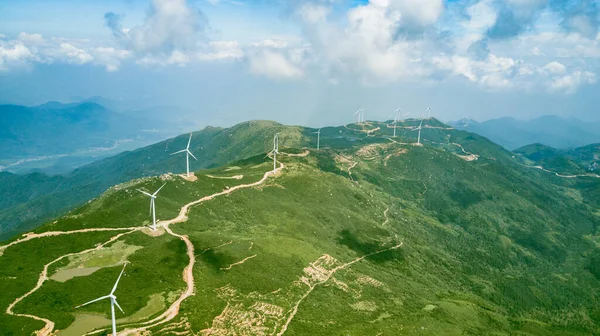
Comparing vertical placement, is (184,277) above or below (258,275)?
above

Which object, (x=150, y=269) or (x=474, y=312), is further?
(x=474, y=312)

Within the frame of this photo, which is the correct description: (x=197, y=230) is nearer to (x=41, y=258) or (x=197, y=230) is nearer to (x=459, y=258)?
(x=41, y=258)

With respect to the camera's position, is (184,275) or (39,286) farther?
(184,275)

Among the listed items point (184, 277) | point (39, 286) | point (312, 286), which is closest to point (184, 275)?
point (184, 277)

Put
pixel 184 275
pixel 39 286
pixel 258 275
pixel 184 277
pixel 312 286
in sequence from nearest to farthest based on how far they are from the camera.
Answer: pixel 39 286, pixel 184 277, pixel 184 275, pixel 258 275, pixel 312 286

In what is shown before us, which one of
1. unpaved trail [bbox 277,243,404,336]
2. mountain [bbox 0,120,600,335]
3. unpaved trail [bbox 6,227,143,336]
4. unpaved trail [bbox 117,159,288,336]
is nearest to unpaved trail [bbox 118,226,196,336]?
unpaved trail [bbox 117,159,288,336]

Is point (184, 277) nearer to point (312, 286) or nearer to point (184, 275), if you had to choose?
point (184, 275)

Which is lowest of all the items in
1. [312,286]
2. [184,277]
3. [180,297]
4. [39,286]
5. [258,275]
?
[312,286]

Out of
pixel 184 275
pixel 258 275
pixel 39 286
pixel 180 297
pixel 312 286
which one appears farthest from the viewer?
pixel 312 286

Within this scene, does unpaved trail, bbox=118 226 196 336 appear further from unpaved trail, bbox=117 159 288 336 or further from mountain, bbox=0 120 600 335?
mountain, bbox=0 120 600 335

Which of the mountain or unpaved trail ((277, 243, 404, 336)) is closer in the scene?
the mountain

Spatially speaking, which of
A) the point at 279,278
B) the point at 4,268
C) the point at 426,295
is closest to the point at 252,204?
the point at 279,278
